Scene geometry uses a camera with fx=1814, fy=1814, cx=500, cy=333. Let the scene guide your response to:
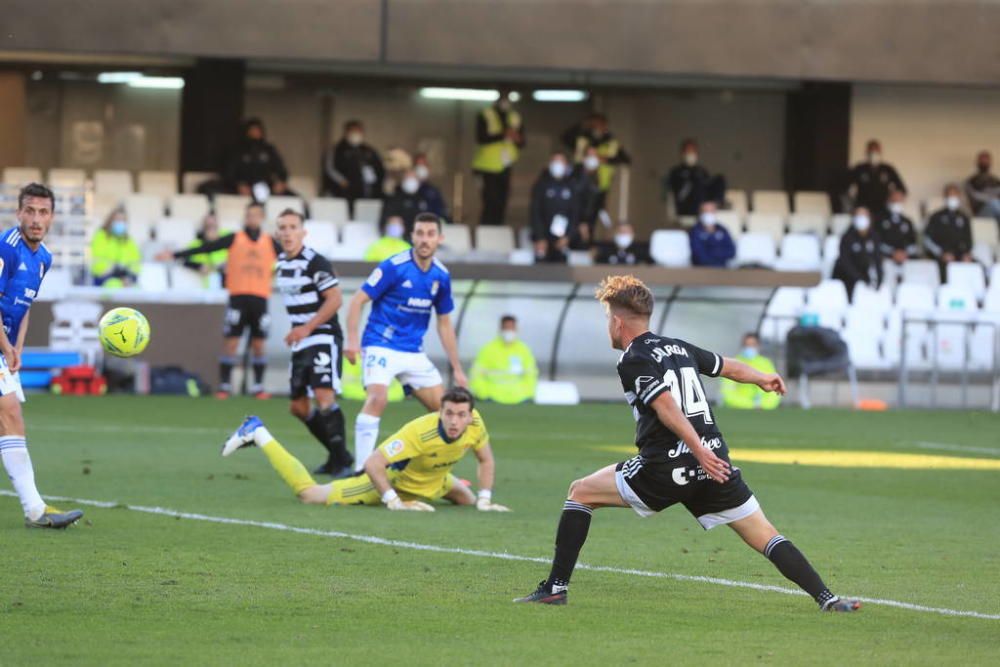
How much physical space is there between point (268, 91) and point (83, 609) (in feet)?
85.1

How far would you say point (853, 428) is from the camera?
21.2 m

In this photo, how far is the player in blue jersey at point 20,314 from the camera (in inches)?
398

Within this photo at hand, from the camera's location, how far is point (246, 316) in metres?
22.5

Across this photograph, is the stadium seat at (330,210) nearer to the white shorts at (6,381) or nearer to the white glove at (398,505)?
the white glove at (398,505)

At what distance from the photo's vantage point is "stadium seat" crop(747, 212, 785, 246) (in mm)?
29281

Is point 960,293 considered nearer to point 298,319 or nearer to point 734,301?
point 734,301

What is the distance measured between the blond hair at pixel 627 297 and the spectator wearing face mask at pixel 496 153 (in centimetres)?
2144

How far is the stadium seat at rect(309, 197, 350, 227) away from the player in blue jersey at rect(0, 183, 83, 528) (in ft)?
57.1

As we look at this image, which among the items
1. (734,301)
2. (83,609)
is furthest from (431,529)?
(734,301)

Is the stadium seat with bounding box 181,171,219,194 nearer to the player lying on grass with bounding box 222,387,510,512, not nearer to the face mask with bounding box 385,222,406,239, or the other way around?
the face mask with bounding box 385,222,406,239

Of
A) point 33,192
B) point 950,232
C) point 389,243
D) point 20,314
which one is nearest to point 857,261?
point 950,232

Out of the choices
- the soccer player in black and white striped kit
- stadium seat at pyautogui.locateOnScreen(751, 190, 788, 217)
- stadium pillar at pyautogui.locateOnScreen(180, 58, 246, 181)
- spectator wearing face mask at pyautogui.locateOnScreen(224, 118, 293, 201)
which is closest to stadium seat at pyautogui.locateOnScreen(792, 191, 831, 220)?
stadium seat at pyautogui.locateOnScreen(751, 190, 788, 217)

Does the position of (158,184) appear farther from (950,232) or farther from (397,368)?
(397,368)

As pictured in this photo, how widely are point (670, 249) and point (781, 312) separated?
2627mm
